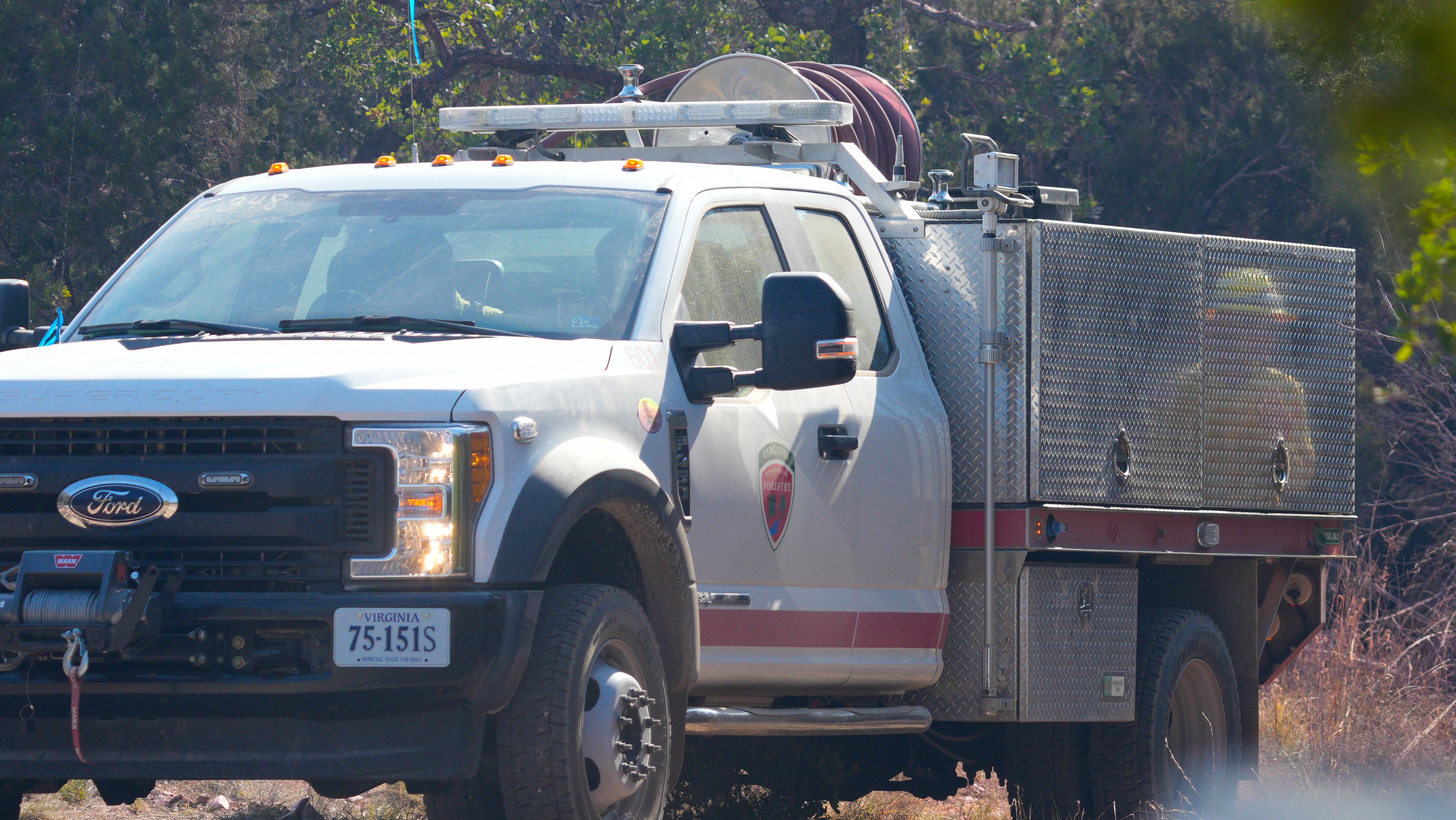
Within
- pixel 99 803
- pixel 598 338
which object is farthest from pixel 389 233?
pixel 99 803

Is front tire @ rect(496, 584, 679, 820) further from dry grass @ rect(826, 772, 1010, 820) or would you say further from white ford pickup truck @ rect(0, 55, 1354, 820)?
dry grass @ rect(826, 772, 1010, 820)

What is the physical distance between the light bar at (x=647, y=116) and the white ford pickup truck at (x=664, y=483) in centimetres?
2

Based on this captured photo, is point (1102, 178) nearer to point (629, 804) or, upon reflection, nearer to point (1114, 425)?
point (1114, 425)

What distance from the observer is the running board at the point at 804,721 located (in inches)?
227

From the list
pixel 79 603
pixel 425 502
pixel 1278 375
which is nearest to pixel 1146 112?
pixel 1278 375

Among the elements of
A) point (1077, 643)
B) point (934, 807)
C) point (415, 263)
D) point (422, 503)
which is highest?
point (415, 263)

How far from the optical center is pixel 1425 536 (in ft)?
53.5

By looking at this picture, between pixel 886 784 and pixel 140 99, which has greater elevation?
pixel 140 99

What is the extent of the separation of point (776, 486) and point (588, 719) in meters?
1.28

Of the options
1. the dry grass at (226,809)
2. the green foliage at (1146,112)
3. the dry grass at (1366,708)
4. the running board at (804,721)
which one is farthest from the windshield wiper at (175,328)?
the green foliage at (1146,112)

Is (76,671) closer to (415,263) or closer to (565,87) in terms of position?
(415,263)

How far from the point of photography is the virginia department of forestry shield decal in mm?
5871

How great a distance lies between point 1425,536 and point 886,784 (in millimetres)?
9959

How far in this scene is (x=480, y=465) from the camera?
15.3ft
